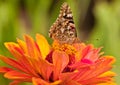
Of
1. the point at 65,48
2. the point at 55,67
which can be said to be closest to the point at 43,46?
the point at 65,48

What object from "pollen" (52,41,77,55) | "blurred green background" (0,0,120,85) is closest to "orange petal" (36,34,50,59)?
"pollen" (52,41,77,55)

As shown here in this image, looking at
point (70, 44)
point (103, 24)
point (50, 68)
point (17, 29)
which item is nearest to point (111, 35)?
point (103, 24)

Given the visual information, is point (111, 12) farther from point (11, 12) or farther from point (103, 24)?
point (11, 12)

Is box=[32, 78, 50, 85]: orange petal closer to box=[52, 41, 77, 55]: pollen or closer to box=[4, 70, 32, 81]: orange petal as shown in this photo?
box=[4, 70, 32, 81]: orange petal

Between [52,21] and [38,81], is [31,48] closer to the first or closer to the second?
[38,81]

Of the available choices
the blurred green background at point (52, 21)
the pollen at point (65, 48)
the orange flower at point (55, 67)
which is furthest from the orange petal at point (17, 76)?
the blurred green background at point (52, 21)

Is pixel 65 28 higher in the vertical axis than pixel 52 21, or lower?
higher
